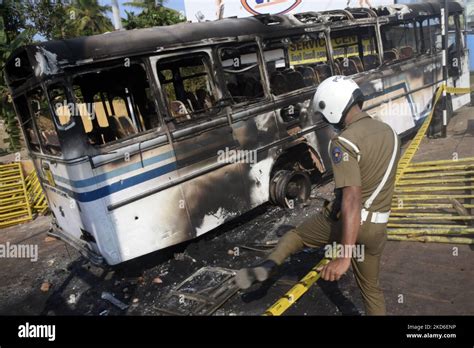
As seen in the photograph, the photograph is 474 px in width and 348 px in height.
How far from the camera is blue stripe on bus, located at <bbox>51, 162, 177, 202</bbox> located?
3951 millimetres

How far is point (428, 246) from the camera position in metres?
4.18

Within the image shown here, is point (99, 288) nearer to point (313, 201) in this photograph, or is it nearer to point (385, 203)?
point (313, 201)

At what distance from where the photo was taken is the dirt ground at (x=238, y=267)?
136 inches

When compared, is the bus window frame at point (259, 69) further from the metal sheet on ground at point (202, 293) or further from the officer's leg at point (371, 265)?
the officer's leg at point (371, 265)

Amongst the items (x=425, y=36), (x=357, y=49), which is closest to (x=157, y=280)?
(x=357, y=49)

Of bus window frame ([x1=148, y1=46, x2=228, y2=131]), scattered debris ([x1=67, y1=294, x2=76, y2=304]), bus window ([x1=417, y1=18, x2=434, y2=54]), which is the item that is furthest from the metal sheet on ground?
bus window ([x1=417, y1=18, x2=434, y2=54])

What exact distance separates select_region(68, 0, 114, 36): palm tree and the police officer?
23217 millimetres

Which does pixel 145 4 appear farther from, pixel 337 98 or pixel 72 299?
pixel 337 98

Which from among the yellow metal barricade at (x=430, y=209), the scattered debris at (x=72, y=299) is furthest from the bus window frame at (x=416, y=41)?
the scattered debris at (x=72, y=299)

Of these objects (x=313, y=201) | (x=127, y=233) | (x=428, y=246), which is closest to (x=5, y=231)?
(x=127, y=233)

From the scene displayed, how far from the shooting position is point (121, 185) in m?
4.07

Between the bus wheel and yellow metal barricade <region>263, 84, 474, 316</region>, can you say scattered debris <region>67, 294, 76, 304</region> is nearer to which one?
the bus wheel

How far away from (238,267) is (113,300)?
154cm

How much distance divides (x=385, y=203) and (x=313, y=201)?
3656 millimetres
